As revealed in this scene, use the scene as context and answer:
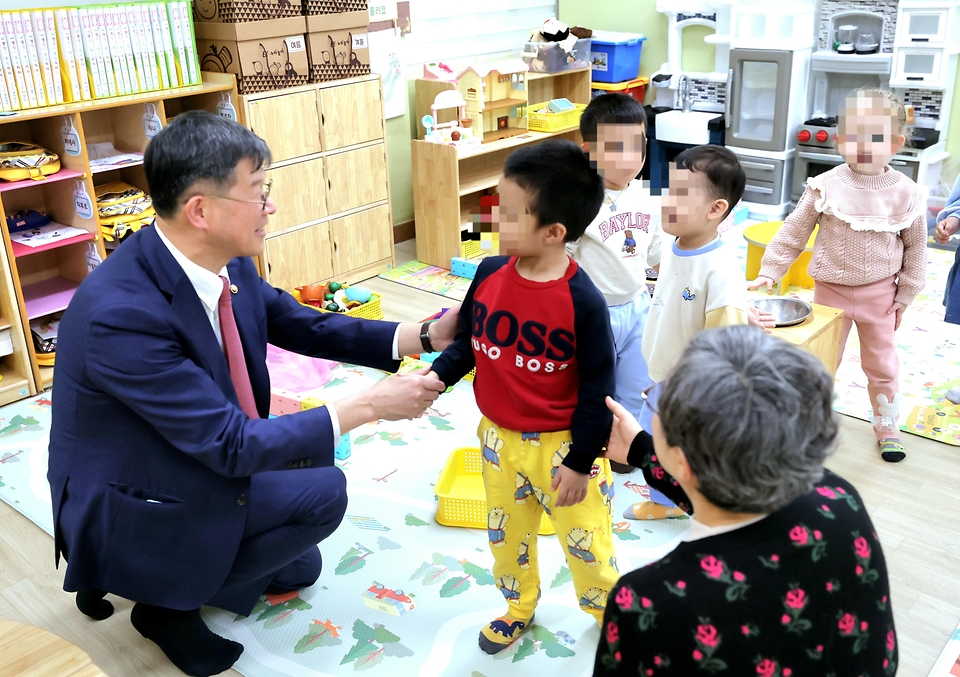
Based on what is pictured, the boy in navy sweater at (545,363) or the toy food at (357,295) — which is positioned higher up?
the boy in navy sweater at (545,363)

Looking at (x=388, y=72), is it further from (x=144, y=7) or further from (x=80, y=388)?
(x=80, y=388)

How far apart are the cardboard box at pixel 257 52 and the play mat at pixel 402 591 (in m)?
1.81

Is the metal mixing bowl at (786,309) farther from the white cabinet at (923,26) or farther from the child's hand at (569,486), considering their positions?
the white cabinet at (923,26)

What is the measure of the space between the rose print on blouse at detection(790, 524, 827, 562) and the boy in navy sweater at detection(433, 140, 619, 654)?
2.05 ft

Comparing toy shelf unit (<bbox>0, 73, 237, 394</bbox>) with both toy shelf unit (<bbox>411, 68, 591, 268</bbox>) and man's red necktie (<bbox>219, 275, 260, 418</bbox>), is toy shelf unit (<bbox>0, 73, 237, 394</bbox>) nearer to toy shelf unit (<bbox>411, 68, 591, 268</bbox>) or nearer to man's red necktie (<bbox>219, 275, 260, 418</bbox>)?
toy shelf unit (<bbox>411, 68, 591, 268</bbox>)

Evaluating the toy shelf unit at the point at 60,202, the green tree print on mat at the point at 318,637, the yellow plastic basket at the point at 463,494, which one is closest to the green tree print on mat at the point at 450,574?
the yellow plastic basket at the point at 463,494

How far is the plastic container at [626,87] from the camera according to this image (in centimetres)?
565

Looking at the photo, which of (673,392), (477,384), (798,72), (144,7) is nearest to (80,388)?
(477,384)

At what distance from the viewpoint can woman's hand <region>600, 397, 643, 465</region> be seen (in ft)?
4.73

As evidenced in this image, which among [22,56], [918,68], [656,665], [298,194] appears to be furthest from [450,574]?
[918,68]

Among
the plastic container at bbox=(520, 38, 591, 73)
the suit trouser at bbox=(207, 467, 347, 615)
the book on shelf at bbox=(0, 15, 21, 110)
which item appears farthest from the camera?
the plastic container at bbox=(520, 38, 591, 73)

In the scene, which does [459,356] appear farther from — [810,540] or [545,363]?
[810,540]

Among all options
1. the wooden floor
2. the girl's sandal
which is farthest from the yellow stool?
the girl's sandal

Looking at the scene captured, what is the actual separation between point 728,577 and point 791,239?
77.5 inches
